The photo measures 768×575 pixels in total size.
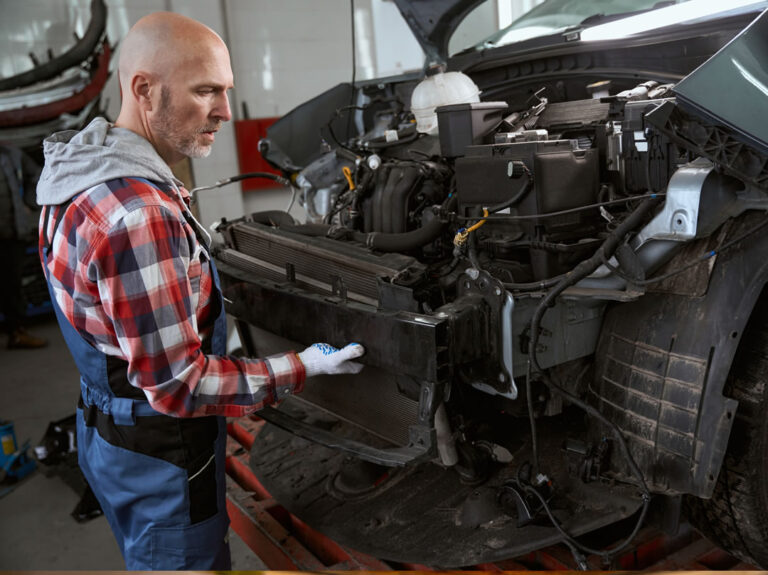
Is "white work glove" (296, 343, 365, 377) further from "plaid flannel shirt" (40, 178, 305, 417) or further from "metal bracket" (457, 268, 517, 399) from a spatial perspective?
"metal bracket" (457, 268, 517, 399)

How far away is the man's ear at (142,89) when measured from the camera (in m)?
1.31

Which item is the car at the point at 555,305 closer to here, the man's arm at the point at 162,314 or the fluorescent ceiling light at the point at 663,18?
the fluorescent ceiling light at the point at 663,18

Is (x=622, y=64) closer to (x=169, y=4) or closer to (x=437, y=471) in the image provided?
(x=437, y=471)

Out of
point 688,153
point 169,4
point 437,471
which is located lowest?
point 437,471

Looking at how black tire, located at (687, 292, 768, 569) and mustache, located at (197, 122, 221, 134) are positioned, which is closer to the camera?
mustache, located at (197, 122, 221, 134)

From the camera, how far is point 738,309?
142 centimetres

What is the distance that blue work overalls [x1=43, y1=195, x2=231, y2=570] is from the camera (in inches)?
54.9

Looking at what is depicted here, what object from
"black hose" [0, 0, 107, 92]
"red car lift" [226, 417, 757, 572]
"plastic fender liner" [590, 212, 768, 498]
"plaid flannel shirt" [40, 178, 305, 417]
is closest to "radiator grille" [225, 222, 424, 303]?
"plaid flannel shirt" [40, 178, 305, 417]

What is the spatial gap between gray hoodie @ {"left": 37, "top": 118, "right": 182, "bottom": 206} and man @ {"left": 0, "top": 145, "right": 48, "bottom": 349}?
375 centimetres

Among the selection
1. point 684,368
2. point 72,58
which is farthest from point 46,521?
point 72,58

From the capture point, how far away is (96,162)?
130cm

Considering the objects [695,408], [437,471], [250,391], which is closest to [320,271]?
[250,391]

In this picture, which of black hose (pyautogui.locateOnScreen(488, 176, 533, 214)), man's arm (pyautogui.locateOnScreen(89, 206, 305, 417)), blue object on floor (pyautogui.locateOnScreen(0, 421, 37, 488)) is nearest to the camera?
man's arm (pyautogui.locateOnScreen(89, 206, 305, 417))

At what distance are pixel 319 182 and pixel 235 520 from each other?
142cm
